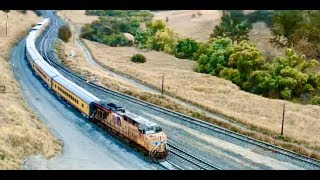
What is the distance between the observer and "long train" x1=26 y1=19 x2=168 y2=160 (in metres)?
26.4

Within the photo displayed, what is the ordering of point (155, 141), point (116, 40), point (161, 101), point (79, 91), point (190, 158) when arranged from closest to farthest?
point (155, 141) < point (190, 158) < point (79, 91) < point (161, 101) < point (116, 40)

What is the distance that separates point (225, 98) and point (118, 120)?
2082 centimetres

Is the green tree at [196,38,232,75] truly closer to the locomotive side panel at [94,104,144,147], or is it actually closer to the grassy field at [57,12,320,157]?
the grassy field at [57,12,320,157]

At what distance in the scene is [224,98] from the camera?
47656 mm

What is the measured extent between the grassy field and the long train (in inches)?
380

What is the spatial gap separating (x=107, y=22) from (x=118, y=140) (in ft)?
288

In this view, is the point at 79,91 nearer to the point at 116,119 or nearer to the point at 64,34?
the point at 116,119

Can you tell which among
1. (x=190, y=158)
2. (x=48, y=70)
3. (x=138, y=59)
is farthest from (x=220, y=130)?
(x=138, y=59)

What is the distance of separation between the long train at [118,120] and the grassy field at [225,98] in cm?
966

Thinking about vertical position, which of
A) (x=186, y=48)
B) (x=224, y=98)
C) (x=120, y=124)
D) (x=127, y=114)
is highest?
(x=127, y=114)

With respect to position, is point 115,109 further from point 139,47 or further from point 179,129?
point 139,47

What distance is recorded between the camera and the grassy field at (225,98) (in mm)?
35594
